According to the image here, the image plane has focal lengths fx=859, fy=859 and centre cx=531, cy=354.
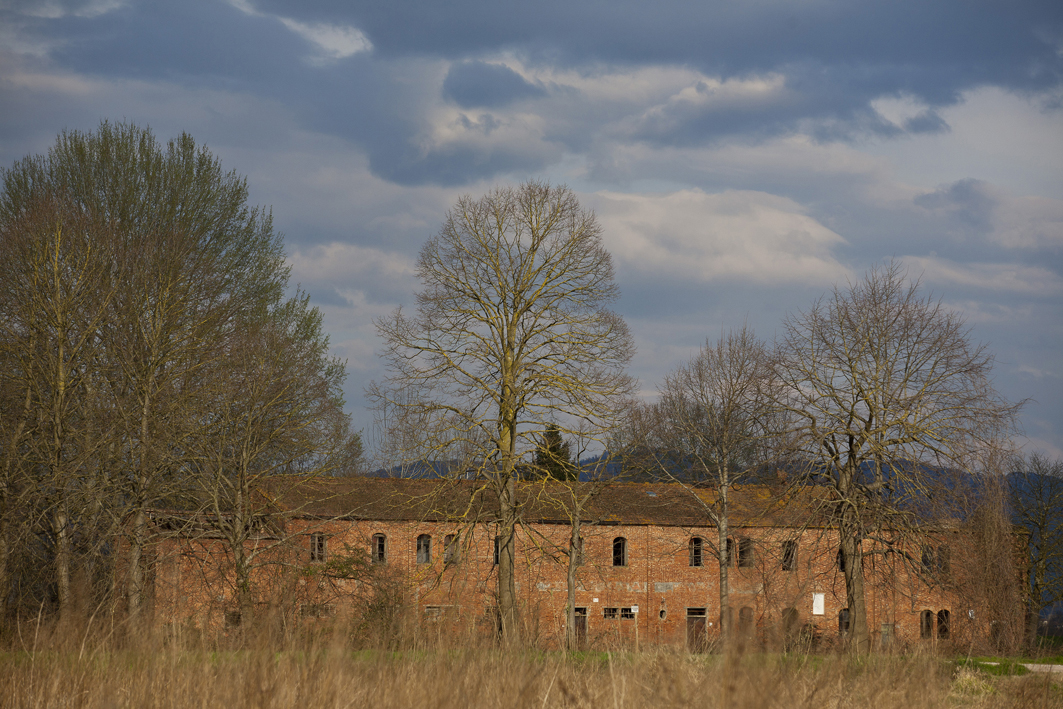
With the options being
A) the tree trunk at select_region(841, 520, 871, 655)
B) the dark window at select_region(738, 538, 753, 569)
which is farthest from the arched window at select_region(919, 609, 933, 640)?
the dark window at select_region(738, 538, 753, 569)

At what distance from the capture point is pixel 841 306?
24.8 meters

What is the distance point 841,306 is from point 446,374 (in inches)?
454

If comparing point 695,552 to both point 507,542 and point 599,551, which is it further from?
point 507,542

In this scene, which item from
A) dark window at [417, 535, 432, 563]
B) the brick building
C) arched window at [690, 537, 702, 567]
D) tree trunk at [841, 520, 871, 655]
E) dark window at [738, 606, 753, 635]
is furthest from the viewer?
dark window at [417, 535, 432, 563]

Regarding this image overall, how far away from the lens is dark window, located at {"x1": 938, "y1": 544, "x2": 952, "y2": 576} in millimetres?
22641

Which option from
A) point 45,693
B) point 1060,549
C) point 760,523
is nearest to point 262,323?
point 760,523

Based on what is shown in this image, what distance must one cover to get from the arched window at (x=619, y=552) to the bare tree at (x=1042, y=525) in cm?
1919

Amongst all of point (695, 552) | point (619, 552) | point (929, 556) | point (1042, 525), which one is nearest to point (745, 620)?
point (929, 556)

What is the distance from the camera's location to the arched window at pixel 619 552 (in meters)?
38.9

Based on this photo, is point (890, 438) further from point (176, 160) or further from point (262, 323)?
point (176, 160)

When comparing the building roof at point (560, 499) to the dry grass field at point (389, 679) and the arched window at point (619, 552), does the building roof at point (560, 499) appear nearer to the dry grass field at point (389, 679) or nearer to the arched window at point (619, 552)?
the arched window at point (619, 552)

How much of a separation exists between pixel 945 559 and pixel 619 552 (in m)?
18.3

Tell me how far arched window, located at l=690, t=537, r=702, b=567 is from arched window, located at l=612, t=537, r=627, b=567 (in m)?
3.07

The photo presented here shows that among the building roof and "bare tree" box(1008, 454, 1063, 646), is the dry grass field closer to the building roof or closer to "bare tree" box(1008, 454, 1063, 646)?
the building roof
